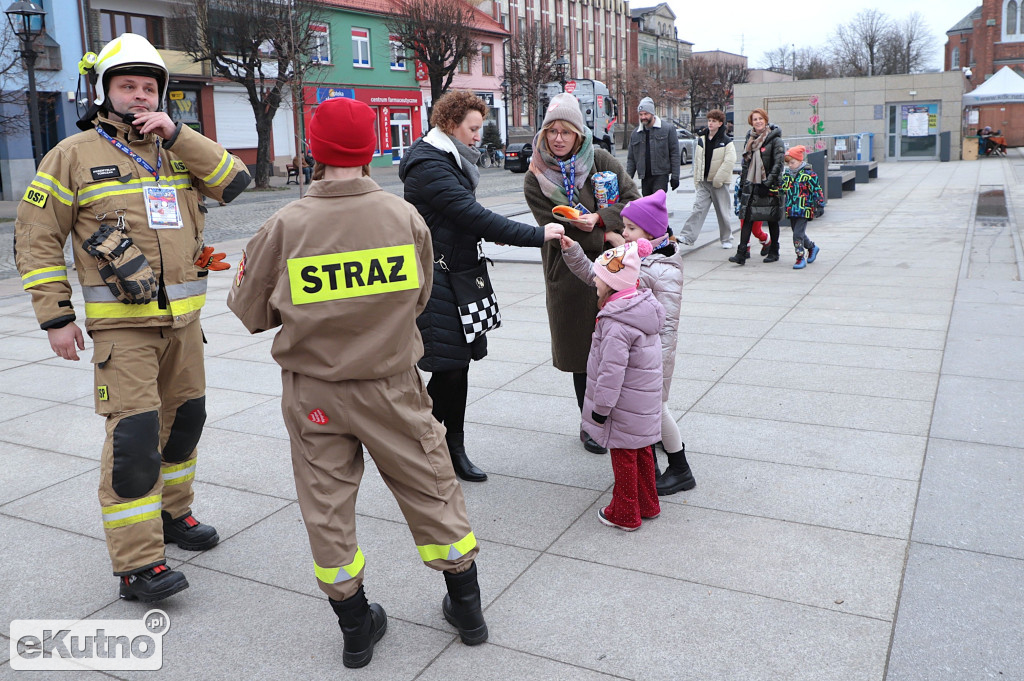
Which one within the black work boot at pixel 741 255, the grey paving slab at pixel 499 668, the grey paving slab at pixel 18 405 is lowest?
the grey paving slab at pixel 499 668

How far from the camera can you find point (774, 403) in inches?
226

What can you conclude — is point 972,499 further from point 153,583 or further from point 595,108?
point 595,108

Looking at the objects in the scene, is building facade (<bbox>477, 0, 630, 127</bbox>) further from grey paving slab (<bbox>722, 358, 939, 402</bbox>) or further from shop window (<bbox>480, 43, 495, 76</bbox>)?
grey paving slab (<bbox>722, 358, 939, 402</bbox>)

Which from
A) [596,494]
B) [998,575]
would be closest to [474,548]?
[596,494]

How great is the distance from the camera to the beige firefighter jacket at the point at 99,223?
3.26 meters

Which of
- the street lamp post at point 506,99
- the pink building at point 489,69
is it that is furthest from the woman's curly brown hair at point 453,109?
the street lamp post at point 506,99

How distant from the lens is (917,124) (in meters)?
38.3

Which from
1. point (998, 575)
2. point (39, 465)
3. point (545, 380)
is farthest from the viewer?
point (545, 380)

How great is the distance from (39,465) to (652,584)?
3.35 metres

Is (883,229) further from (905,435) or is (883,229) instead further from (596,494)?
(596,494)

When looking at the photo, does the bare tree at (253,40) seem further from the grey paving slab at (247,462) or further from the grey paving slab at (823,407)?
the grey paving slab at (823,407)

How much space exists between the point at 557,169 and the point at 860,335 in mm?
3990

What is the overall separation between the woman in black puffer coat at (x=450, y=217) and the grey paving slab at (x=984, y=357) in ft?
12.3

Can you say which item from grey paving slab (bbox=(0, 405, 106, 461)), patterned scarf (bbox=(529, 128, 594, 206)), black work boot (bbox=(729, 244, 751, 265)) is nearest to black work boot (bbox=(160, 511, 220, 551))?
grey paving slab (bbox=(0, 405, 106, 461))
